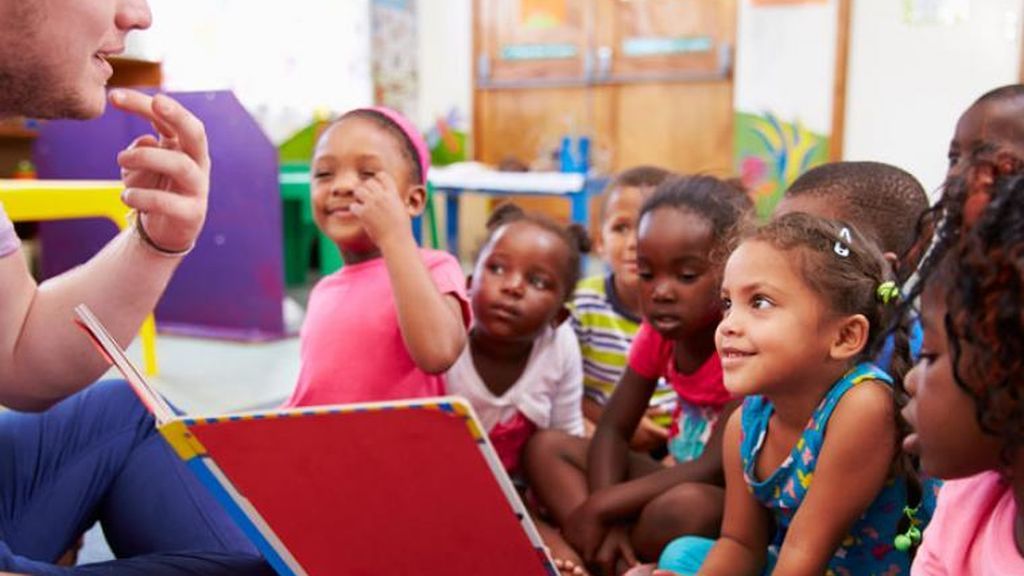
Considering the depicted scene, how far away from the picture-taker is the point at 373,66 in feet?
16.8

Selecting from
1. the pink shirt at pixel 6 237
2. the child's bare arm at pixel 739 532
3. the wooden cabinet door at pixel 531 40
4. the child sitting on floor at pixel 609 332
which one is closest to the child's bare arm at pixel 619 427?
the child sitting on floor at pixel 609 332

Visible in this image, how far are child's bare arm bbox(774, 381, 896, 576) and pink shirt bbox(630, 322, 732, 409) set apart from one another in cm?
39

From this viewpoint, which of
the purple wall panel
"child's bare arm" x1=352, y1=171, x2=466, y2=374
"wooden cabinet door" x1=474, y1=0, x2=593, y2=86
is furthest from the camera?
"wooden cabinet door" x1=474, y1=0, x2=593, y2=86

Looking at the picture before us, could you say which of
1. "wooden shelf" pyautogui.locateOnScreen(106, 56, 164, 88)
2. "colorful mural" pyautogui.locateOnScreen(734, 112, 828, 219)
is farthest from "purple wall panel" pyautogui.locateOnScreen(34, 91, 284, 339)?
Answer: "colorful mural" pyautogui.locateOnScreen(734, 112, 828, 219)

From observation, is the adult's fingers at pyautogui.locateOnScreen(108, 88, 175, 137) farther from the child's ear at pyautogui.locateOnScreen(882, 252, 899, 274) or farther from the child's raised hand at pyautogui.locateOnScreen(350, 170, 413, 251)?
the child's ear at pyautogui.locateOnScreen(882, 252, 899, 274)

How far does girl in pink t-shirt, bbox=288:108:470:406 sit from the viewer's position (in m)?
1.16

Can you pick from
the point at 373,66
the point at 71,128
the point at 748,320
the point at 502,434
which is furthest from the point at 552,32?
the point at 748,320

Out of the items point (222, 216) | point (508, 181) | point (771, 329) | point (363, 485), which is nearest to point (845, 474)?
point (771, 329)

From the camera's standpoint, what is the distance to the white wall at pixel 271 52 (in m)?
3.87

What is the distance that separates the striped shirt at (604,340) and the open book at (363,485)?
40.2 inches

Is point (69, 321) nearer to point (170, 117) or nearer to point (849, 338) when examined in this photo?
point (170, 117)

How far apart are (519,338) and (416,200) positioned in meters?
0.29

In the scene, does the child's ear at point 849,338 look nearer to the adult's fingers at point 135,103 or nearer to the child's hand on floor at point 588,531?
the child's hand on floor at point 588,531

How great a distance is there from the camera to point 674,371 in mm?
1315
